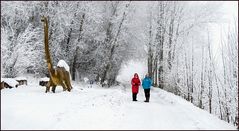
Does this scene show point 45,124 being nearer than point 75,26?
Yes

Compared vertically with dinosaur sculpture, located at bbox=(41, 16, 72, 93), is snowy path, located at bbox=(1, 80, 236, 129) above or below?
below

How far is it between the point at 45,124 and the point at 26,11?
27.6 m

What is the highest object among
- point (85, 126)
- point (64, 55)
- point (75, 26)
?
point (75, 26)

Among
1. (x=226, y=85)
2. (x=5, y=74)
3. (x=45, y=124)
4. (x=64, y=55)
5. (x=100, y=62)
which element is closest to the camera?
(x=45, y=124)

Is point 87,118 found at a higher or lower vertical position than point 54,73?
lower

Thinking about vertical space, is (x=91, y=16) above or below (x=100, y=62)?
above

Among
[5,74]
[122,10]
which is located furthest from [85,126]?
[122,10]

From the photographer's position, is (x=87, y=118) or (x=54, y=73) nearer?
(x=87, y=118)

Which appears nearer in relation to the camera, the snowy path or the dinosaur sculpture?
the snowy path

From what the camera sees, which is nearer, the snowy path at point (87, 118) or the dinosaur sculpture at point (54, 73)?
the snowy path at point (87, 118)

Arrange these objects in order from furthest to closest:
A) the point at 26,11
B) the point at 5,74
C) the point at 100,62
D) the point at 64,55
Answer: the point at 100,62 < the point at 64,55 < the point at 26,11 < the point at 5,74

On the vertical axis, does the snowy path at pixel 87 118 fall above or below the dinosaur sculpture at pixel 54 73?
below

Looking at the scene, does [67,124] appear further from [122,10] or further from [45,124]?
[122,10]

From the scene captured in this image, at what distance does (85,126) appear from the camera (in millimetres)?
11742
